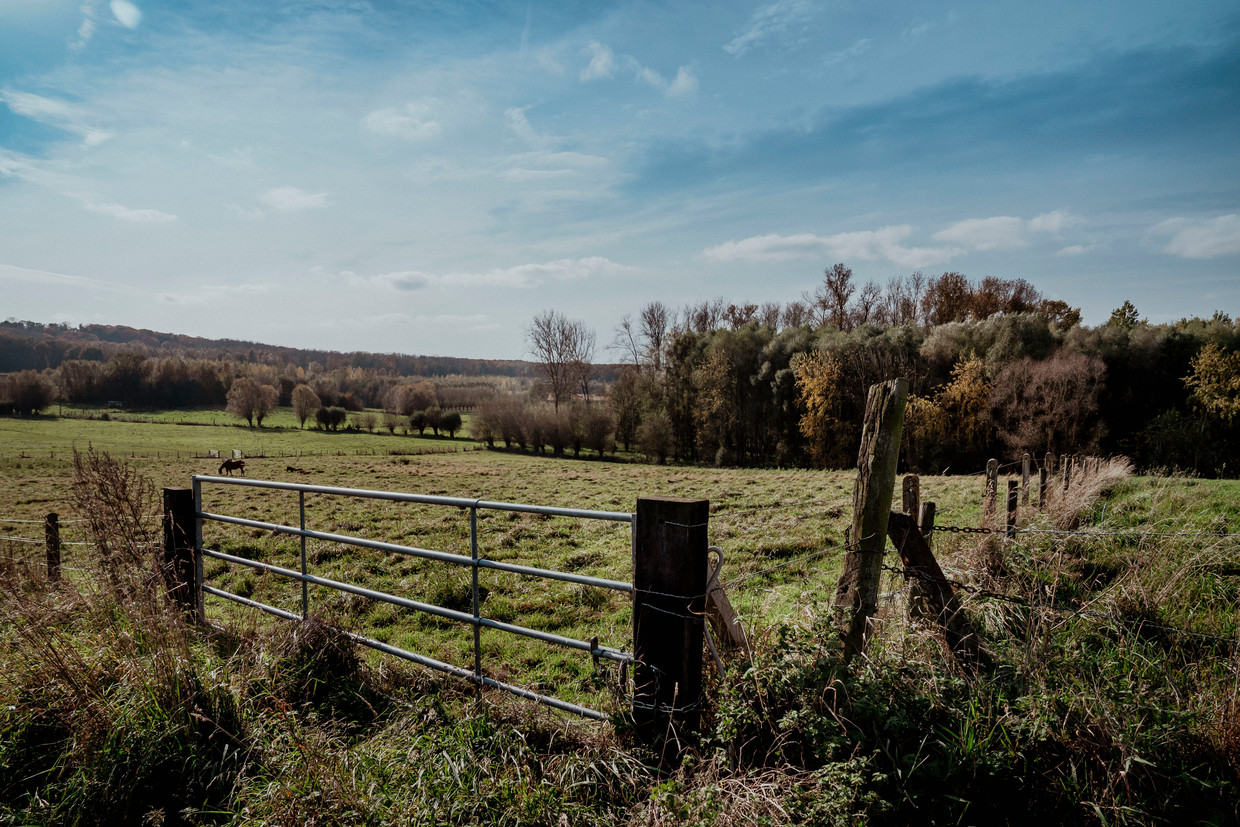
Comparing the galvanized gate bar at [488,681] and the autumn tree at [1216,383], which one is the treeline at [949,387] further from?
the galvanized gate bar at [488,681]

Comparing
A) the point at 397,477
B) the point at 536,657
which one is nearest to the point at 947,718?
the point at 536,657

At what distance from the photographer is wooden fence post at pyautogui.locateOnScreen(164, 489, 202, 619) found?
4.92m

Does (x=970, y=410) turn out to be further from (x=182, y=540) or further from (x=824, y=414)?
(x=182, y=540)

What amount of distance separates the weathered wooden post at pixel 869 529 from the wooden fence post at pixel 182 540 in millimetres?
5041

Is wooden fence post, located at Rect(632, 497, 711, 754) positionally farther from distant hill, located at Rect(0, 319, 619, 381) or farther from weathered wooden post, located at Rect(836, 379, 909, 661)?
distant hill, located at Rect(0, 319, 619, 381)

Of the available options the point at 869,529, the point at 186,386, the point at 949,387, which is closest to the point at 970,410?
the point at 949,387

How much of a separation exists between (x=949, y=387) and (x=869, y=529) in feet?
127

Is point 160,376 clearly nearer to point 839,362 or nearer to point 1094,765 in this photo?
point 839,362

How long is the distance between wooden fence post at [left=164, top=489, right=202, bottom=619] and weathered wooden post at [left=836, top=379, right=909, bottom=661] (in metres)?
5.04

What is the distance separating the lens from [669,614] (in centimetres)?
277

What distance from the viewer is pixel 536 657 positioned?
17.5 feet

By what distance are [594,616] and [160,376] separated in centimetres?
9048

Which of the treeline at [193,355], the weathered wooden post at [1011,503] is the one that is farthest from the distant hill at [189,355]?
the weathered wooden post at [1011,503]

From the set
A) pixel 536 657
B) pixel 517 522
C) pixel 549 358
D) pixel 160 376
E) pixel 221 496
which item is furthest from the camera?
pixel 160 376
